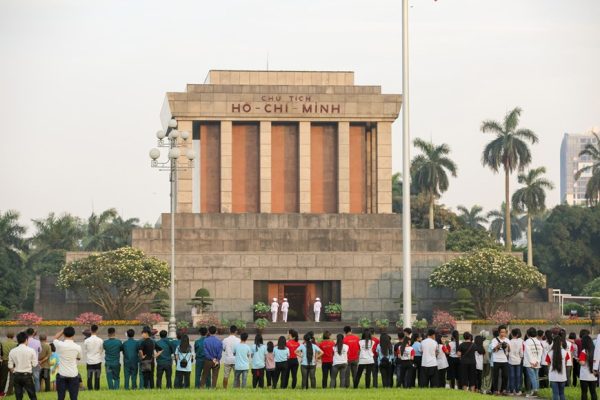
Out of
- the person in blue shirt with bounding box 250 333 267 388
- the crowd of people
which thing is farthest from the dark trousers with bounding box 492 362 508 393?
the person in blue shirt with bounding box 250 333 267 388

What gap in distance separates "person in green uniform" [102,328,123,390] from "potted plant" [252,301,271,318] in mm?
36921

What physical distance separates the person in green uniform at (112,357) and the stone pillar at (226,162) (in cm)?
4551

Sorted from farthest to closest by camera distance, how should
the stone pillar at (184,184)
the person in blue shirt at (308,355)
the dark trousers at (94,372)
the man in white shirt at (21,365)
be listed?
the stone pillar at (184,184) < the person in blue shirt at (308,355) < the dark trousers at (94,372) < the man in white shirt at (21,365)

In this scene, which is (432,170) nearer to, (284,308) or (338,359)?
(284,308)

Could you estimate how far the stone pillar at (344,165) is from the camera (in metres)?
78.4

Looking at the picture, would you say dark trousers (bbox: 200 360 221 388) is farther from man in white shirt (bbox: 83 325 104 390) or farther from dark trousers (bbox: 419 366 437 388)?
dark trousers (bbox: 419 366 437 388)

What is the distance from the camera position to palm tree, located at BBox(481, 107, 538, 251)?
98688 mm

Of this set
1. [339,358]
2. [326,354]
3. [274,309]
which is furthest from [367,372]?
[274,309]

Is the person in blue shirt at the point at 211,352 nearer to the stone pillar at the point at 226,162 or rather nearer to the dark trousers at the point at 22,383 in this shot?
the dark trousers at the point at 22,383

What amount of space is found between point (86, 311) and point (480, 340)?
135ft

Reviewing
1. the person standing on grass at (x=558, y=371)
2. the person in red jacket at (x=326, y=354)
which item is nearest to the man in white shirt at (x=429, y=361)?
the person in red jacket at (x=326, y=354)

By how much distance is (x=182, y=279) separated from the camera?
70.7 meters

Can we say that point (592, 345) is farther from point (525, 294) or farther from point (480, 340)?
point (525, 294)

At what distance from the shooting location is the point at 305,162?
78.5 m
